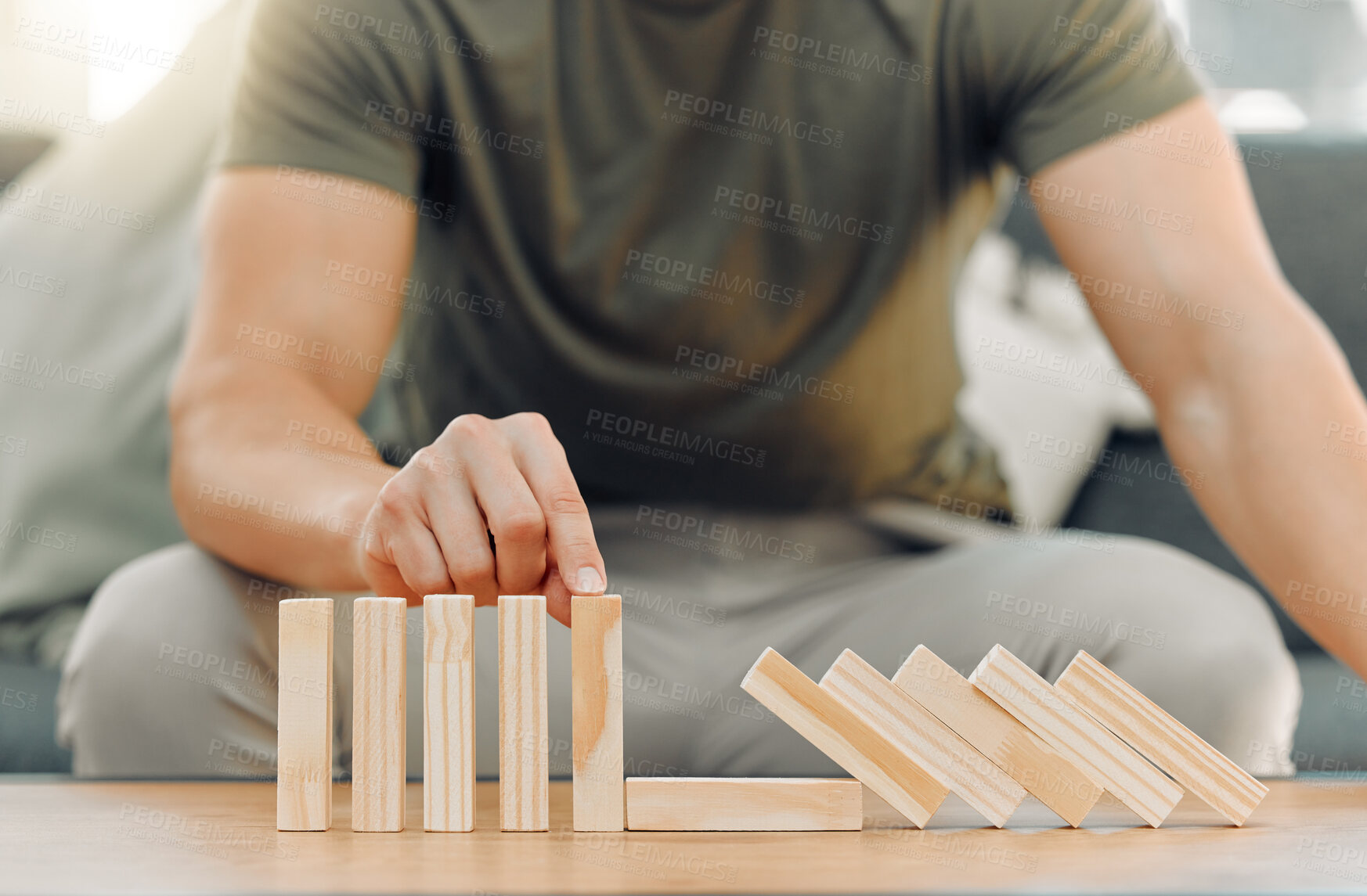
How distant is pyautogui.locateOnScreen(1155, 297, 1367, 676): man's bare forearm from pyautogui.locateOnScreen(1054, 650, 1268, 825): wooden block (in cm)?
38

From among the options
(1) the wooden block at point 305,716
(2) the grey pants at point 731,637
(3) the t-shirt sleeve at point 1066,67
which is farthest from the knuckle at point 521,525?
(3) the t-shirt sleeve at point 1066,67

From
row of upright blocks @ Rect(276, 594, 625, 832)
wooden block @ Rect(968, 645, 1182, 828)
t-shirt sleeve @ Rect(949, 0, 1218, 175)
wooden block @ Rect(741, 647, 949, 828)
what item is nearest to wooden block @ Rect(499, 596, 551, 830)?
row of upright blocks @ Rect(276, 594, 625, 832)

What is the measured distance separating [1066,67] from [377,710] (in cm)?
104

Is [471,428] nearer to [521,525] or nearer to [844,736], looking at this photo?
[521,525]

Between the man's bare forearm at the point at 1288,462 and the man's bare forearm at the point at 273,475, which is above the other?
the man's bare forearm at the point at 1288,462

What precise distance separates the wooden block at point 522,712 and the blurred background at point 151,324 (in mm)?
1084

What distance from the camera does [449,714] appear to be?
0.52 m

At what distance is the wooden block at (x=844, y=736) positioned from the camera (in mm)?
522

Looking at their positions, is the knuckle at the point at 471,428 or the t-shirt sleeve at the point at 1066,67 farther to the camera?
the t-shirt sleeve at the point at 1066,67

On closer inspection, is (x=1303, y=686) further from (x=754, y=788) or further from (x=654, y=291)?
(x=754, y=788)

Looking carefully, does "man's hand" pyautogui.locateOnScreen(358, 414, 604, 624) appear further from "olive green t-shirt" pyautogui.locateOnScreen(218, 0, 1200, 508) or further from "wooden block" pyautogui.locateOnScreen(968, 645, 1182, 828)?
"olive green t-shirt" pyautogui.locateOnScreen(218, 0, 1200, 508)

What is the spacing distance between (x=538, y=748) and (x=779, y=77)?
3.10ft

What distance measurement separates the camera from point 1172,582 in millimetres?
983

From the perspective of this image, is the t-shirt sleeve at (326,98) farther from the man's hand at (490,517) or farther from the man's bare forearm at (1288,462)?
the man's bare forearm at (1288,462)
